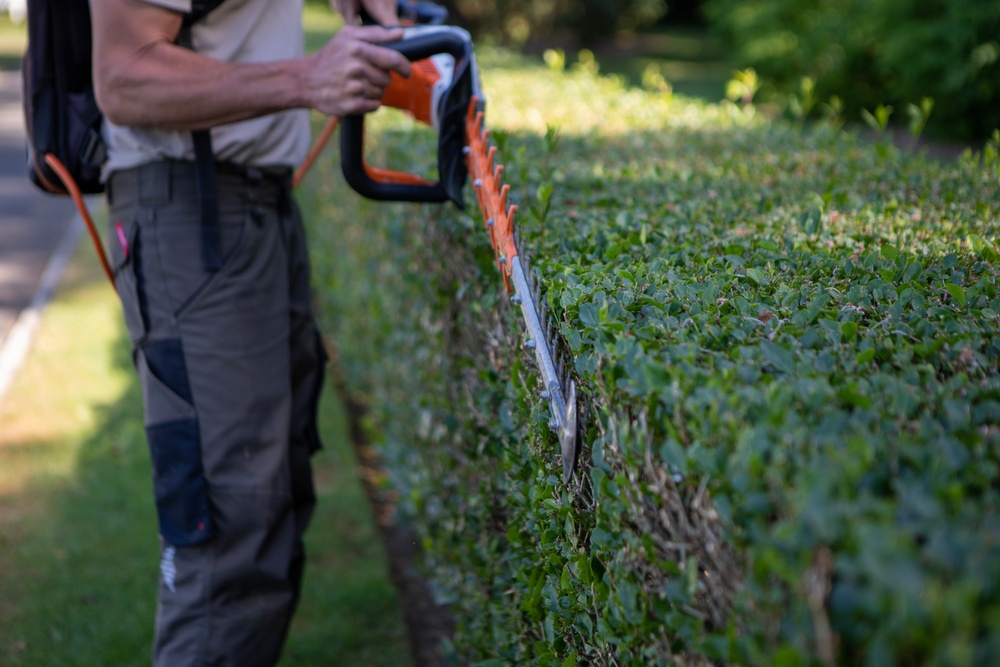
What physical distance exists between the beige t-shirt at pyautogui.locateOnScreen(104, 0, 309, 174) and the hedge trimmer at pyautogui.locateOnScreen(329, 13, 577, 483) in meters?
0.29

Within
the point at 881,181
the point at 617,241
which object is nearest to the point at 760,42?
the point at 881,181

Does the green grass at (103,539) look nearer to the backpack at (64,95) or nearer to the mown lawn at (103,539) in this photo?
the mown lawn at (103,539)

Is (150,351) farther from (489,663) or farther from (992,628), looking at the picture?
(992,628)

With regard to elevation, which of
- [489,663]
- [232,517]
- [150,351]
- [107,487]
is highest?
[150,351]

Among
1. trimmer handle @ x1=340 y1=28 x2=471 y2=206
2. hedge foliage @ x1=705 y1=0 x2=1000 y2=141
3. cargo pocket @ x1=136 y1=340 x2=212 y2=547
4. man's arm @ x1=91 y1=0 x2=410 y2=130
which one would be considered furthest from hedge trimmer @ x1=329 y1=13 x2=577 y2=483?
hedge foliage @ x1=705 y1=0 x2=1000 y2=141

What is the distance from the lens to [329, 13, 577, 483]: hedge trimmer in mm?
1888

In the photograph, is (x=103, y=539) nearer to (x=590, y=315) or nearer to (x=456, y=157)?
(x=456, y=157)

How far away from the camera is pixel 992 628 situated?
95cm

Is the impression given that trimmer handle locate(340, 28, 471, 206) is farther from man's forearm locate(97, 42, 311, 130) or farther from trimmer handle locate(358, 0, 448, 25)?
trimmer handle locate(358, 0, 448, 25)

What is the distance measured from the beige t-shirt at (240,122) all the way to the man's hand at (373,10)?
31cm

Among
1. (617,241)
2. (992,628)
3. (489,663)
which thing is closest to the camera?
(992,628)

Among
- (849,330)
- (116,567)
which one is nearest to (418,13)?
(849,330)

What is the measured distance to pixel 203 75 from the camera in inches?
84.2

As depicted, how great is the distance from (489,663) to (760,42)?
12.6 m
